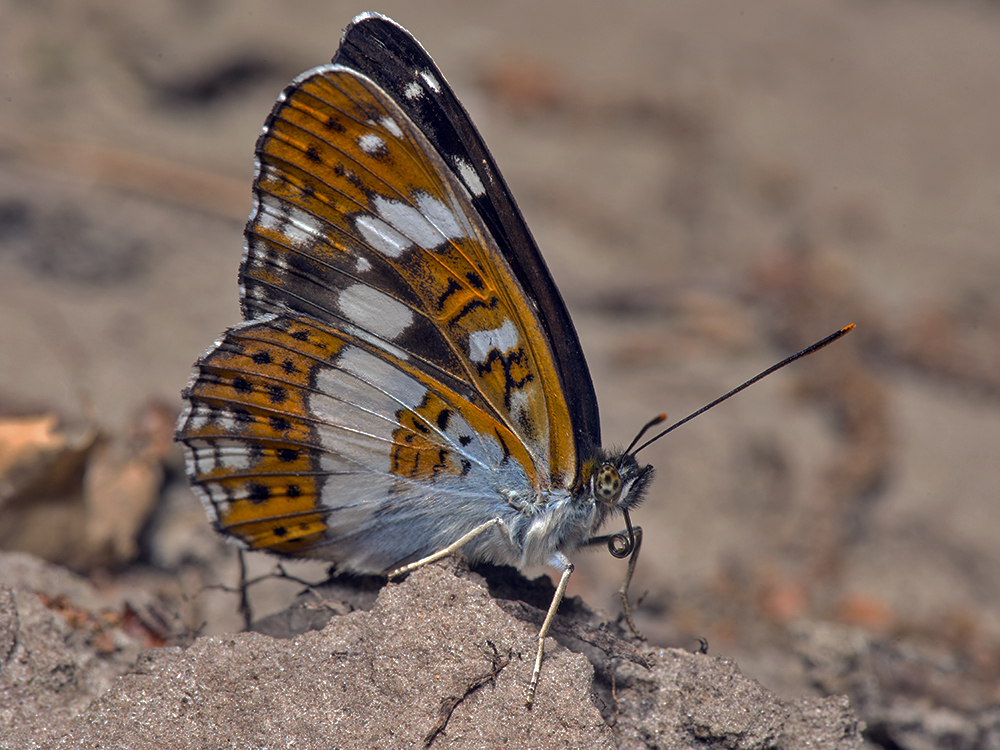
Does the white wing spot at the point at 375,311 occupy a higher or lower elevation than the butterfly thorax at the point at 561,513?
higher

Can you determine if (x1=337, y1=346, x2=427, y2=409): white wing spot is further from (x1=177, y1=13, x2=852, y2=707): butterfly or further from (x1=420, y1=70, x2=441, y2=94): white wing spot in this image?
(x1=420, y1=70, x2=441, y2=94): white wing spot

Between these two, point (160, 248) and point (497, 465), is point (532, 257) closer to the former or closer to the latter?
point (497, 465)

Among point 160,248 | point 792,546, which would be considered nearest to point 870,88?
point 792,546

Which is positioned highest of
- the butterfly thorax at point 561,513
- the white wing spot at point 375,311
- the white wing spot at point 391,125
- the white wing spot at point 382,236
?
the white wing spot at point 391,125

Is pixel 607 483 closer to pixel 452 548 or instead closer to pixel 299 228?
pixel 452 548

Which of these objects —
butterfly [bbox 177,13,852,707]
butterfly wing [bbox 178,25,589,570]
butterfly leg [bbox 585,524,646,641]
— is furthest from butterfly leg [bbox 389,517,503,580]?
butterfly leg [bbox 585,524,646,641]

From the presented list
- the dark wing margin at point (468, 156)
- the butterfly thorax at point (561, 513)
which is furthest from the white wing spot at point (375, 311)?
the butterfly thorax at point (561, 513)

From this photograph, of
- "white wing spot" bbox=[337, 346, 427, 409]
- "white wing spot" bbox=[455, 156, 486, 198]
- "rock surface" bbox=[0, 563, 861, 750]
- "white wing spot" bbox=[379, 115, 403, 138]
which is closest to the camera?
"rock surface" bbox=[0, 563, 861, 750]

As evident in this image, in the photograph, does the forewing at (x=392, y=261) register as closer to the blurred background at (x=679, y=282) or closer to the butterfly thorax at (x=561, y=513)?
the butterfly thorax at (x=561, y=513)
